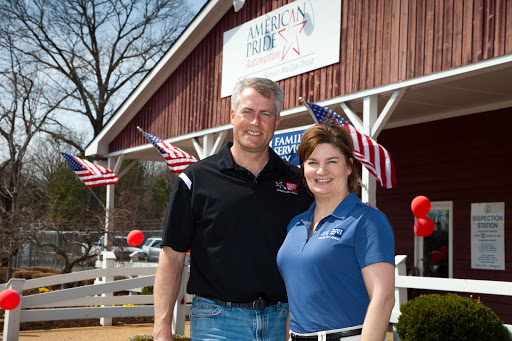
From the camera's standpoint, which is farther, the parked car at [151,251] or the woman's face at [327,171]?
the parked car at [151,251]

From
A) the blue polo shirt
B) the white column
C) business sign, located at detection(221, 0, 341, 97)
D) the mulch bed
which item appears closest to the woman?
the blue polo shirt

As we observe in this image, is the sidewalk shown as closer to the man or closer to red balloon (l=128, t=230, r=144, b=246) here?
red balloon (l=128, t=230, r=144, b=246)

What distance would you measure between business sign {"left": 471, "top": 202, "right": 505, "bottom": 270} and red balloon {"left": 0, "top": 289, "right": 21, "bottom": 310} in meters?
7.66

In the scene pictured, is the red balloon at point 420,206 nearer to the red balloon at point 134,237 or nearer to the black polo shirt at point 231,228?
the red balloon at point 134,237

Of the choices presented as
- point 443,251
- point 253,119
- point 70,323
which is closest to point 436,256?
point 443,251

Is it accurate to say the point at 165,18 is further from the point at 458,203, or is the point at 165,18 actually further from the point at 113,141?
the point at 458,203

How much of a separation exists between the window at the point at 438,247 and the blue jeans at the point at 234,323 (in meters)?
9.47

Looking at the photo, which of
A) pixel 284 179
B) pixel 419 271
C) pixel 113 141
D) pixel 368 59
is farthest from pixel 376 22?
pixel 113 141

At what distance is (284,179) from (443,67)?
566 centimetres

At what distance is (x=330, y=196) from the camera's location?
113 inches

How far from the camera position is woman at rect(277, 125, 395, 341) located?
99.8 inches

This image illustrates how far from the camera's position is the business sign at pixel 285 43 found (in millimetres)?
10477

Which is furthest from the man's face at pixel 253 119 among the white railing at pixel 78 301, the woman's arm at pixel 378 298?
the white railing at pixel 78 301

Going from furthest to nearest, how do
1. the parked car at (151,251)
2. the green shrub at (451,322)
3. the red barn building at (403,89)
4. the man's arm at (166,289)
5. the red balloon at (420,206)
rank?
the parked car at (151,251)
the red barn building at (403,89)
the red balloon at (420,206)
the green shrub at (451,322)
the man's arm at (166,289)
